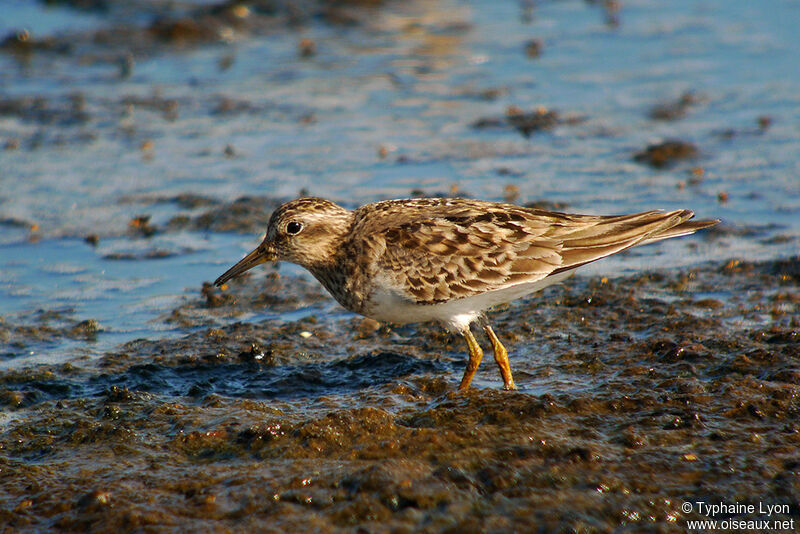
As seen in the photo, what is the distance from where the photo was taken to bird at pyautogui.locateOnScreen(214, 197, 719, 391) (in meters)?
6.95

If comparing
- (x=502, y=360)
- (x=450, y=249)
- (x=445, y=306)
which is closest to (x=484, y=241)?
(x=450, y=249)

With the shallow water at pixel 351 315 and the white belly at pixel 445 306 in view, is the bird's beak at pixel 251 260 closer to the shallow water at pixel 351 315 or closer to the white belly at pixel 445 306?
the shallow water at pixel 351 315

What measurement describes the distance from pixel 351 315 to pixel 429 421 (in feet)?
8.39

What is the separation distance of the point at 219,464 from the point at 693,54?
39.9 feet

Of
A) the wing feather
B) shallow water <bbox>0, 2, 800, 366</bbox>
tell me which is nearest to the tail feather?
the wing feather

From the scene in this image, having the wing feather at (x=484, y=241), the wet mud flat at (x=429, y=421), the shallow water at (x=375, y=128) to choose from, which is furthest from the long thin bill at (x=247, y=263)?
the shallow water at (x=375, y=128)

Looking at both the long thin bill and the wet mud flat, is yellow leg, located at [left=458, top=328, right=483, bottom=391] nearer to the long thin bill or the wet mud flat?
the wet mud flat

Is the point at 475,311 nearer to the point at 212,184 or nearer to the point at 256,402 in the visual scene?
the point at 256,402

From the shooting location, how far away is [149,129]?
1314cm

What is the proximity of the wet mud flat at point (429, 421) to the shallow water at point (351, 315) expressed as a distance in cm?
3

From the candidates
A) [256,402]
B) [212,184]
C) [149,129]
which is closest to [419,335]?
[256,402]

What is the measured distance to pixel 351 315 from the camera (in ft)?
28.3

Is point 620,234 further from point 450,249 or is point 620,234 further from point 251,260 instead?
point 251,260

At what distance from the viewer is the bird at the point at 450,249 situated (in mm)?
6949
